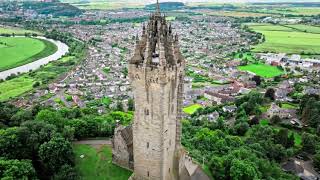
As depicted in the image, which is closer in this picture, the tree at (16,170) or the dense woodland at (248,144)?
the tree at (16,170)

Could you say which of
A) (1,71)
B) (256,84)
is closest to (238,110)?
(256,84)

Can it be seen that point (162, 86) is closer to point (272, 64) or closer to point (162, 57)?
point (162, 57)

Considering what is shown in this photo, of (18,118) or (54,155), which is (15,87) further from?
(54,155)

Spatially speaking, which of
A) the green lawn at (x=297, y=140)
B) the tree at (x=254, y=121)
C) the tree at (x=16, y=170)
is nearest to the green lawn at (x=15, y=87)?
the tree at (x=16, y=170)

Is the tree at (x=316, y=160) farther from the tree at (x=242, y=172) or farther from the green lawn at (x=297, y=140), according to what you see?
the tree at (x=242, y=172)

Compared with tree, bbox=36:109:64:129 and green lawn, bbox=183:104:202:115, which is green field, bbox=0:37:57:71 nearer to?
green lawn, bbox=183:104:202:115

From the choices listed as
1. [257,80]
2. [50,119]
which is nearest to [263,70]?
[257,80]

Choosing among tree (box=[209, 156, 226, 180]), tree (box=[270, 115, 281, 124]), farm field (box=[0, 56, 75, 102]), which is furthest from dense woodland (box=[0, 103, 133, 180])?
farm field (box=[0, 56, 75, 102])
